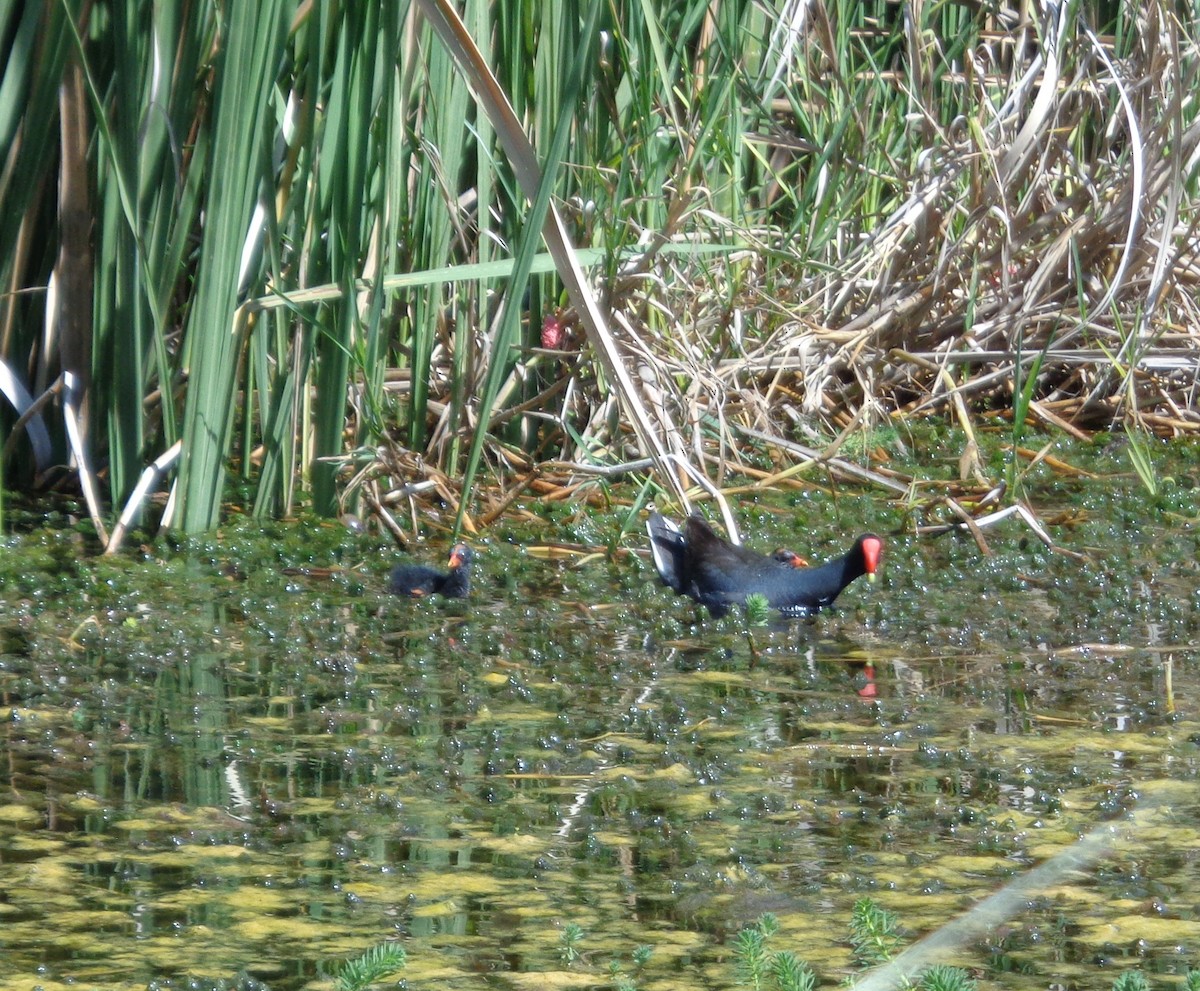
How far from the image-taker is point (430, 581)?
5590 mm

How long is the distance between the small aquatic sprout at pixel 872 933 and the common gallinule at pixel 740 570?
2.55 m

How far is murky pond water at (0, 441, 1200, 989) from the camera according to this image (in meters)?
3.06

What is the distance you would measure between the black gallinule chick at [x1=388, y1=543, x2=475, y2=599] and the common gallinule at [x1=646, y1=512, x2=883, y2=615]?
68 centimetres

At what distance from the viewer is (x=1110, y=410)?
825cm

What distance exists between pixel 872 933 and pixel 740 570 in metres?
3.18

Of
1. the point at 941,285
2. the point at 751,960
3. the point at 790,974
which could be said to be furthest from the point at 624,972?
the point at 941,285

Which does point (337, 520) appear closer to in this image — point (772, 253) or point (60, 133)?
point (60, 133)

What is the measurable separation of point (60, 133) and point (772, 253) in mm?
2686

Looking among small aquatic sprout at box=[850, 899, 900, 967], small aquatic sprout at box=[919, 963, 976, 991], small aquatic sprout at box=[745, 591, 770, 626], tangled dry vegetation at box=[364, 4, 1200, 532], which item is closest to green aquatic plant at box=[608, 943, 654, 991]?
small aquatic sprout at box=[850, 899, 900, 967]

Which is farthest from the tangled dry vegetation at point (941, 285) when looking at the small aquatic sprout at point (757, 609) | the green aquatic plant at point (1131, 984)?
the green aquatic plant at point (1131, 984)

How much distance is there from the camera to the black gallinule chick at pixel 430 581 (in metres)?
5.58

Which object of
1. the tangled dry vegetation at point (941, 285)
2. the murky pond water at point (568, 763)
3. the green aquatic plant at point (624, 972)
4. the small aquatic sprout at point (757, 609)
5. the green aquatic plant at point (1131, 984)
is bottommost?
the green aquatic plant at point (624, 972)

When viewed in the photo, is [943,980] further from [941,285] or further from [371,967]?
[941,285]

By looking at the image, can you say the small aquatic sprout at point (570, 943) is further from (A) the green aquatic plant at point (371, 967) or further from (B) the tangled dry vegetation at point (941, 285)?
(B) the tangled dry vegetation at point (941, 285)
